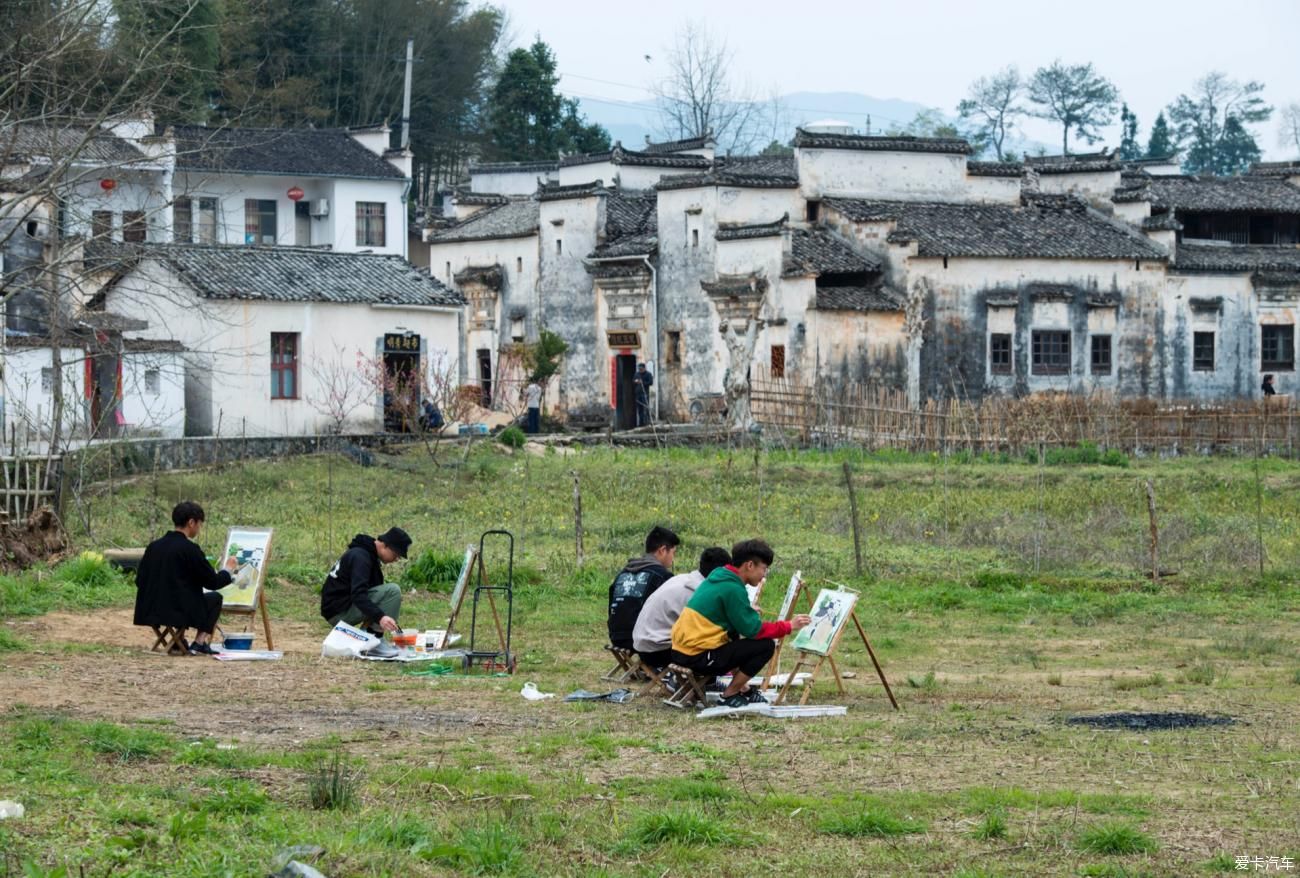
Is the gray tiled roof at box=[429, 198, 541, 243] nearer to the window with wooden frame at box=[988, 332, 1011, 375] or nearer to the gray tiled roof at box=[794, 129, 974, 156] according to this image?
the gray tiled roof at box=[794, 129, 974, 156]

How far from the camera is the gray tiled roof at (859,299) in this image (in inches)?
1604

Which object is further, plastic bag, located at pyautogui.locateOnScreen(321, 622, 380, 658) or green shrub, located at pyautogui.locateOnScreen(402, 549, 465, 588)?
green shrub, located at pyautogui.locateOnScreen(402, 549, 465, 588)

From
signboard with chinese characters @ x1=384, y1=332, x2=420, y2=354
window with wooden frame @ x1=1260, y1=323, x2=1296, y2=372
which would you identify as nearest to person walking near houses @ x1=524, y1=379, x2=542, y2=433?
signboard with chinese characters @ x1=384, y1=332, x2=420, y2=354

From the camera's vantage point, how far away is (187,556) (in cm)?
1436

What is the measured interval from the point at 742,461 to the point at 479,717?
1982 cm

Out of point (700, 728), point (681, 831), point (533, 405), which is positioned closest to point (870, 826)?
point (681, 831)

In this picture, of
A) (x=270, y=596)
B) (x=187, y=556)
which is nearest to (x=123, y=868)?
(x=187, y=556)

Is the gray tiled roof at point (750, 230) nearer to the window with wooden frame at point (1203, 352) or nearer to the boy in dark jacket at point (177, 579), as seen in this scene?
the window with wooden frame at point (1203, 352)

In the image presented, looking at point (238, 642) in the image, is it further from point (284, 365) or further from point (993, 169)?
point (993, 169)

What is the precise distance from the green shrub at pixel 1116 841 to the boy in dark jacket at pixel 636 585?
18.1ft

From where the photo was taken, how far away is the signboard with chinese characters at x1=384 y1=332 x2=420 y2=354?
39.2 meters

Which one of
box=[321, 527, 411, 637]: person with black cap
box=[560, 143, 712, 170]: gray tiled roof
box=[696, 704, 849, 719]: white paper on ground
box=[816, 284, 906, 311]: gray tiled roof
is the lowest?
box=[696, 704, 849, 719]: white paper on ground

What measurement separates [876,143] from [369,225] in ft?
48.4

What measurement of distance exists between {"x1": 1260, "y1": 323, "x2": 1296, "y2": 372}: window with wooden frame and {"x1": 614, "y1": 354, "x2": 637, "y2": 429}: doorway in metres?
15.6
